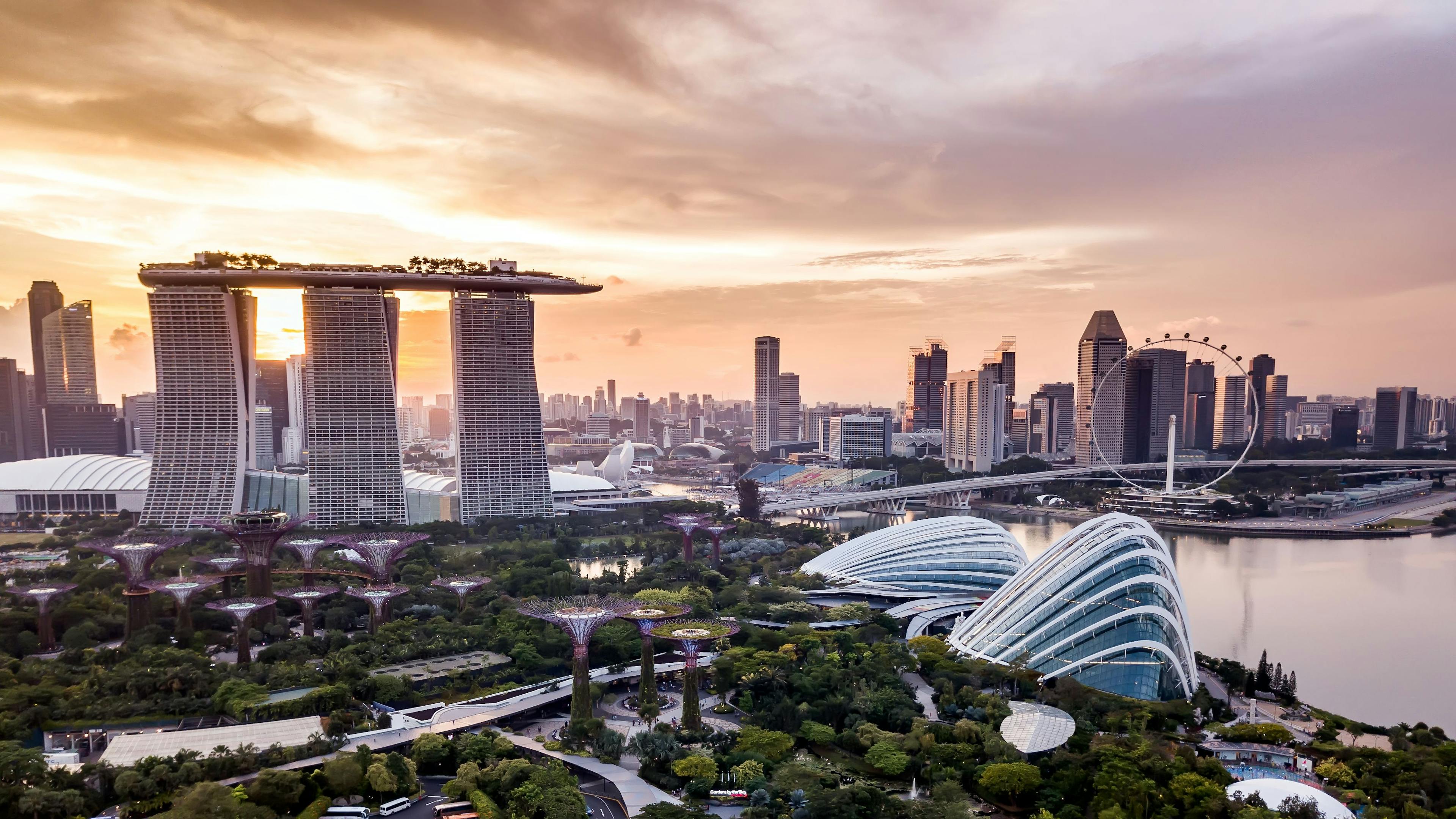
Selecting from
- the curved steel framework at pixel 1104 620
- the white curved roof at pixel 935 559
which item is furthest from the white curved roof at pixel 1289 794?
the white curved roof at pixel 935 559

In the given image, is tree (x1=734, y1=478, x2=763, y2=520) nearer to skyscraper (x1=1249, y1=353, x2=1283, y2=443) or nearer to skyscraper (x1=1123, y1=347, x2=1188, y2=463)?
skyscraper (x1=1123, y1=347, x2=1188, y2=463)

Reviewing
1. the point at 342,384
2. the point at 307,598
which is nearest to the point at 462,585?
the point at 307,598

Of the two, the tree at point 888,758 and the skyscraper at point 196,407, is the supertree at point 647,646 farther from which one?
the skyscraper at point 196,407

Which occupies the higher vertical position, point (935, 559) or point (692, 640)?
point (692, 640)

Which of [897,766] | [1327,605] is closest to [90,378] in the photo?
[897,766]

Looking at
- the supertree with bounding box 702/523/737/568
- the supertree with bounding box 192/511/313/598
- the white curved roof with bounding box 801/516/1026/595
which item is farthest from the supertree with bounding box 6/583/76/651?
the white curved roof with bounding box 801/516/1026/595

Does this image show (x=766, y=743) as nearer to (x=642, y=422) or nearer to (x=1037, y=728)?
(x=1037, y=728)

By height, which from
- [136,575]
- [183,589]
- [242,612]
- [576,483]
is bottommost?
[576,483]
